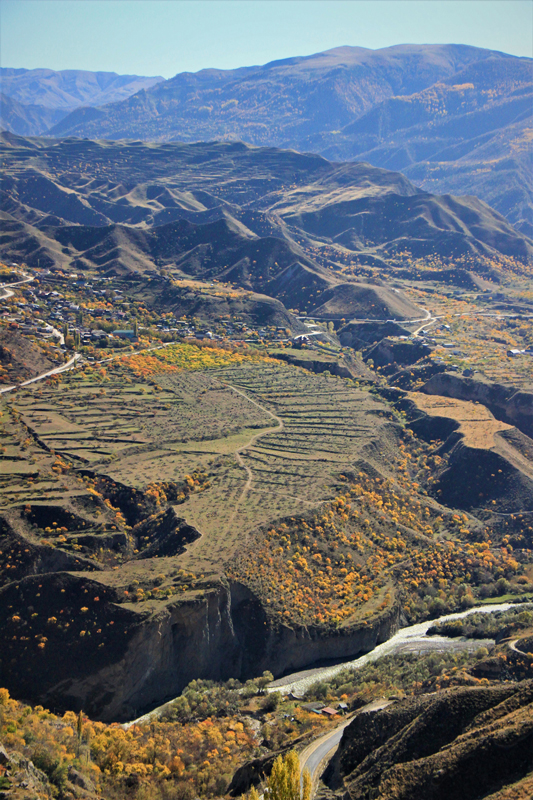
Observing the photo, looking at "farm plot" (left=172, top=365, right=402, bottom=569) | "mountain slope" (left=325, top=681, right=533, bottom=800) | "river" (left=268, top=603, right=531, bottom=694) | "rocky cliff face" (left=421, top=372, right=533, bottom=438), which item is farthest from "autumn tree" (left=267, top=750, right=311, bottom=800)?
"rocky cliff face" (left=421, top=372, right=533, bottom=438)

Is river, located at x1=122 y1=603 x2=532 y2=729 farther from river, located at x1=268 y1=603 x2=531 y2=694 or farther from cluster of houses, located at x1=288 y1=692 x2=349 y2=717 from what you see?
cluster of houses, located at x1=288 y1=692 x2=349 y2=717

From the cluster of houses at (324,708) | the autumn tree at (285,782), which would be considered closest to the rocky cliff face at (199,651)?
the cluster of houses at (324,708)

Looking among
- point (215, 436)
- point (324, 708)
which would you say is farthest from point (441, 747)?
point (215, 436)

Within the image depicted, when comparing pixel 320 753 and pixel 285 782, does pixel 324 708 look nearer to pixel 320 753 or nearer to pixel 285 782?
pixel 320 753

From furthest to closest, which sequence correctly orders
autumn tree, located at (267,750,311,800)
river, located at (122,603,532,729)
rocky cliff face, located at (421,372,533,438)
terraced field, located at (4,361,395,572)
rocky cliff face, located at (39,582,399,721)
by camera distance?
rocky cliff face, located at (421,372,533,438)
terraced field, located at (4,361,395,572)
river, located at (122,603,532,729)
rocky cliff face, located at (39,582,399,721)
autumn tree, located at (267,750,311,800)

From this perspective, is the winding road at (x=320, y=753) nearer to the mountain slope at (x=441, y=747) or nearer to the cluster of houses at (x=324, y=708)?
the mountain slope at (x=441, y=747)

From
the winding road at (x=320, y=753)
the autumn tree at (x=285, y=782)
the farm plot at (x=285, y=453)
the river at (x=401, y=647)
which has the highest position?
the autumn tree at (x=285, y=782)

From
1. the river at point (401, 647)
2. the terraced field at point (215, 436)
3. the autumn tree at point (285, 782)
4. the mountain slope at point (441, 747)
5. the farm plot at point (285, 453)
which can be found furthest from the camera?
the terraced field at point (215, 436)
